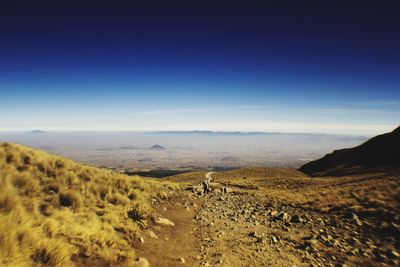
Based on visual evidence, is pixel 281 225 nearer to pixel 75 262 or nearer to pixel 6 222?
pixel 75 262

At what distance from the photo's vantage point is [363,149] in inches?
2427

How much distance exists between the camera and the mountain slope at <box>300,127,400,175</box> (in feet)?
157

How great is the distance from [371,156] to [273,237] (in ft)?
184

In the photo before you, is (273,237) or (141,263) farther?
(273,237)

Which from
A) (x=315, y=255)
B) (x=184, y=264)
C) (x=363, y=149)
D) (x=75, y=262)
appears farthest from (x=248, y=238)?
(x=363, y=149)

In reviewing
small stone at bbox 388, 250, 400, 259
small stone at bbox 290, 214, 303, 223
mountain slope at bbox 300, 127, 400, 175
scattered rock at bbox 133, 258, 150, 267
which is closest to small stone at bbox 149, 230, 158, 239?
scattered rock at bbox 133, 258, 150, 267

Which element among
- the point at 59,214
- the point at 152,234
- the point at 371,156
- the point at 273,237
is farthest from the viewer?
the point at 371,156

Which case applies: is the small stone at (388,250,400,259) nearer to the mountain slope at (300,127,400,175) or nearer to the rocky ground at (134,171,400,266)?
the rocky ground at (134,171,400,266)

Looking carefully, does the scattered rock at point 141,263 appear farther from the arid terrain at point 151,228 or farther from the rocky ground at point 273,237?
the rocky ground at point 273,237

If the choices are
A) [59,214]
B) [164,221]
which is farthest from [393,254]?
[59,214]

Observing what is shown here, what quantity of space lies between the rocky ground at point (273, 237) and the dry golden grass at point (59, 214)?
1447 mm

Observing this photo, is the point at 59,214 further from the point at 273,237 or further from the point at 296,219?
the point at 296,219

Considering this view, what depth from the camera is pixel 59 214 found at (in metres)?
8.05

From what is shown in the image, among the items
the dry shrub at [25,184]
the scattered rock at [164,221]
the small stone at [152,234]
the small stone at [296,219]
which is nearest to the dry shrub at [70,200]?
the dry shrub at [25,184]
